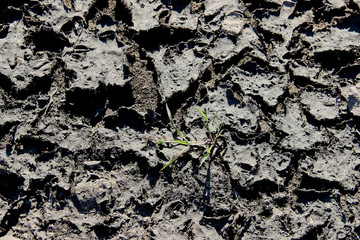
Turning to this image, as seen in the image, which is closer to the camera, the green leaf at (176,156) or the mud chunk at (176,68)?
the green leaf at (176,156)

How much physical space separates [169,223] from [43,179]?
2.11 feet

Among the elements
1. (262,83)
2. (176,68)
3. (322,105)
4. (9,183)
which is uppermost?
(176,68)

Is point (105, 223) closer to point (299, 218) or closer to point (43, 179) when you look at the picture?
point (43, 179)

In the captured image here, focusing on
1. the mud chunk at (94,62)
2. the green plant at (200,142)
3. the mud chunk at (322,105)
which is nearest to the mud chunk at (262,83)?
the mud chunk at (322,105)

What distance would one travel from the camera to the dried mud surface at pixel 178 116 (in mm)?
1513

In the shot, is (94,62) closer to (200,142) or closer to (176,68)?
(176,68)

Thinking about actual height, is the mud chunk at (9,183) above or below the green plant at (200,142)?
below

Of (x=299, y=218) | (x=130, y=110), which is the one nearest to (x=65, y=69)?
(x=130, y=110)

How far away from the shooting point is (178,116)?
1.65 metres

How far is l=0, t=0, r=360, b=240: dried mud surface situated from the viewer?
1513 millimetres

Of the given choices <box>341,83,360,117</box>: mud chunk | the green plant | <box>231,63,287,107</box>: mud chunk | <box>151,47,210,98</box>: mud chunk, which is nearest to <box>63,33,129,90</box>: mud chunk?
<box>151,47,210,98</box>: mud chunk

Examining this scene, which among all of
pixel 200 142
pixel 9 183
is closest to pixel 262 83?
pixel 200 142

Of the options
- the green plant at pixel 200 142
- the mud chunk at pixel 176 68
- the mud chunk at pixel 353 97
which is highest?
the mud chunk at pixel 176 68

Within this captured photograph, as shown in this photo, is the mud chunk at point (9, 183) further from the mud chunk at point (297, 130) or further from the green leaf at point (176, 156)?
the mud chunk at point (297, 130)
